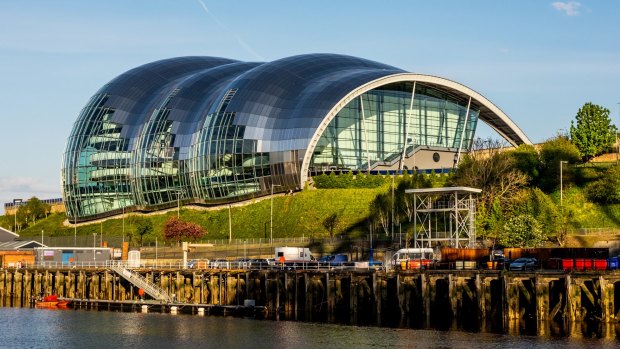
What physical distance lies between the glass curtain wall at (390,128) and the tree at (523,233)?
5099 cm

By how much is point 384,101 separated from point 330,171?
15.4 m

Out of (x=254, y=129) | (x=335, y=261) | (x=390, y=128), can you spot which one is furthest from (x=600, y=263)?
(x=390, y=128)

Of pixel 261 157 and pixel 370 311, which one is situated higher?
pixel 261 157

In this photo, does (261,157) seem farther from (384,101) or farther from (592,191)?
(592,191)

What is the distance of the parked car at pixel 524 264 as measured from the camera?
77000 mm

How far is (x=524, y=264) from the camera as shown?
7750cm

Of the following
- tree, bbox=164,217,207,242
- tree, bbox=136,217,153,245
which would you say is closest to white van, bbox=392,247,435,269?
tree, bbox=164,217,207,242

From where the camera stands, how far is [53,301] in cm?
9850

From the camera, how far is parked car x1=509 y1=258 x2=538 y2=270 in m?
77.0

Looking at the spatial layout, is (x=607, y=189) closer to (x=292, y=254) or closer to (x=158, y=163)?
(x=292, y=254)

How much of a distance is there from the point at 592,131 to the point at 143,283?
6804 centimetres

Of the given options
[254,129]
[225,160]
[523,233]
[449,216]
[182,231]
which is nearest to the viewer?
[523,233]

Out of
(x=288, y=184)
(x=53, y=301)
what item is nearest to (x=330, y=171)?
(x=288, y=184)

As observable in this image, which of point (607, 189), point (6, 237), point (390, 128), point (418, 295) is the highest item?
point (390, 128)
